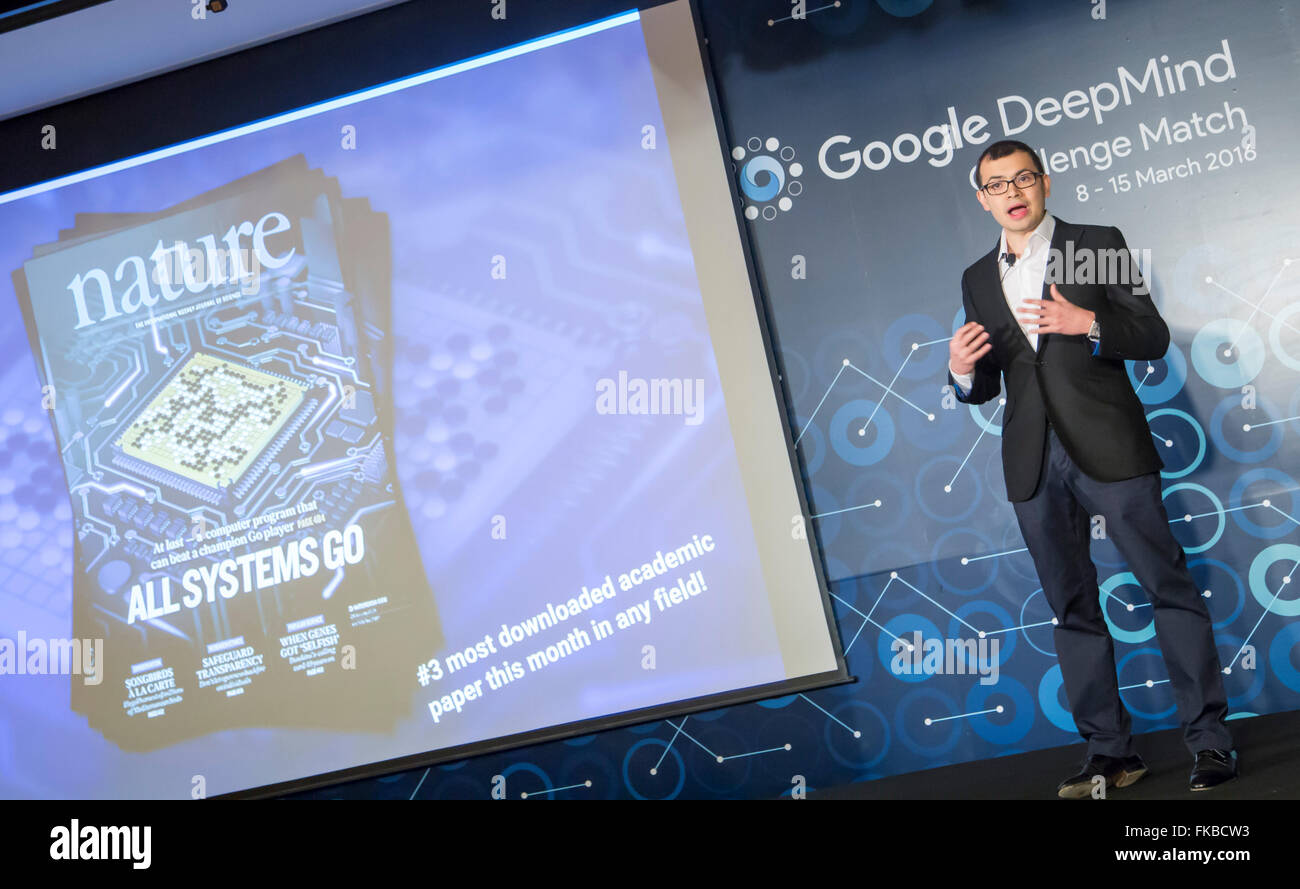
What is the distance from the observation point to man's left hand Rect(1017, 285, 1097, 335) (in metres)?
2.66

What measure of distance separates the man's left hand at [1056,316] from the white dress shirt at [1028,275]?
0.09ft

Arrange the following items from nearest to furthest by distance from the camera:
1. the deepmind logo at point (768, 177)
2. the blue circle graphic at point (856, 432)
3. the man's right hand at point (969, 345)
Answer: the man's right hand at point (969, 345) → the blue circle graphic at point (856, 432) → the deepmind logo at point (768, 177)

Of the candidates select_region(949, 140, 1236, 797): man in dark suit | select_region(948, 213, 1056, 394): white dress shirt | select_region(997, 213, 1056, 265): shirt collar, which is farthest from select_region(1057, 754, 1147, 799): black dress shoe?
select_region(997, 213, 1056, 265): shirt collar

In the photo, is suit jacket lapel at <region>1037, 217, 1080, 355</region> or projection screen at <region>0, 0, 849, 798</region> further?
projection screen at <region>0, 0, 849, 798</region>

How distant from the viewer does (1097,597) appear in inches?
102

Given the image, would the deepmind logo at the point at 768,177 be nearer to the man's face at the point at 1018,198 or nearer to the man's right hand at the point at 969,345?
the man's face at the point at 1018,198

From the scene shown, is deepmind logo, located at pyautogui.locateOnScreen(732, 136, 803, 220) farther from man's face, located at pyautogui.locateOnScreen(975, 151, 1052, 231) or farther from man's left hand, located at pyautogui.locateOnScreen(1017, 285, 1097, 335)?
man's left hand, located at pyautogui.locateOnScreen(1017, 285, 1097, 335)

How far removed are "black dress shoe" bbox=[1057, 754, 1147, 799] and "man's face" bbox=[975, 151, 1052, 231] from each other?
1.41 meters

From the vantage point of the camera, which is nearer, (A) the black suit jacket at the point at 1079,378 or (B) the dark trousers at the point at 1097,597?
(B) the dark trousers at the point at 1097,597

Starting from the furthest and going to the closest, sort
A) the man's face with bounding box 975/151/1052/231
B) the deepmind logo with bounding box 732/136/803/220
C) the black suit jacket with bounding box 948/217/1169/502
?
1. the deepmind logo with bounding box 732/136/803/220
2. the man's face with bounding box 975/151/1052/231
3. the black suit jacket with bounding box 948/217/1169/502

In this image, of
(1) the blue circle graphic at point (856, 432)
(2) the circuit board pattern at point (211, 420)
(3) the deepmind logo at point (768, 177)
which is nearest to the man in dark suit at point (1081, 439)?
(1) the blue circle graphic at point (856, 432)

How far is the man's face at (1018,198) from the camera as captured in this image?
285cm

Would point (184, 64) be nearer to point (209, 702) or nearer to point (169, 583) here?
point (169, 583)
